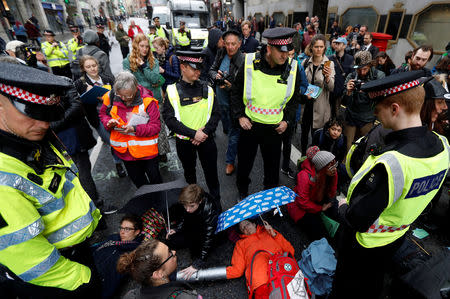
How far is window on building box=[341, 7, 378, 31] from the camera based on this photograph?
33.7ft

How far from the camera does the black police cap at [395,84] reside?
50.9 inches

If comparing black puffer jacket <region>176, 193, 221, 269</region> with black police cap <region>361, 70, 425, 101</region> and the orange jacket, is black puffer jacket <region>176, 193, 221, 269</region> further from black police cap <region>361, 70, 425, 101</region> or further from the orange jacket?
black police cap <region>361, 70, 425, 101</region>

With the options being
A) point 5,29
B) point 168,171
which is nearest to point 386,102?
point 168,171

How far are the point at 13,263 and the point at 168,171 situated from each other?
3.18 meters

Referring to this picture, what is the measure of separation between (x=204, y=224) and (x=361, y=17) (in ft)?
42.5

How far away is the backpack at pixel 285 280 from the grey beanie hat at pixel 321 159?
40.5 inches

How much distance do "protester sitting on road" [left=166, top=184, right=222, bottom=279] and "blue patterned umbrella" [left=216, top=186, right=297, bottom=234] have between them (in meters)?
0.15

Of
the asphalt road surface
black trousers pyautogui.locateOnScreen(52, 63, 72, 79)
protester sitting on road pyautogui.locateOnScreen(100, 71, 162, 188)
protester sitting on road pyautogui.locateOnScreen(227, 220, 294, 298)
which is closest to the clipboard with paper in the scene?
protester sitting on road pyautogui.locateOnScreen(100, 71, 162, 188)

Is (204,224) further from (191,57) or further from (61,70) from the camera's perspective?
(61,70)

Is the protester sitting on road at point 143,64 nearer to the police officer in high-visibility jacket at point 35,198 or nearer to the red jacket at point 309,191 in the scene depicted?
the red jacket at point 309,191

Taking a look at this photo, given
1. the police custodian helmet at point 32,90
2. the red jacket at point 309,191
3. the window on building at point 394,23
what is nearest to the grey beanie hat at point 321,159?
the red jacket at point 309,191

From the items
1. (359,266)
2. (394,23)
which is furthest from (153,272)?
(394,23)

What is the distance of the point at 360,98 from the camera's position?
11.9 ft

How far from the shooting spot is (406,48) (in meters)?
9.08
